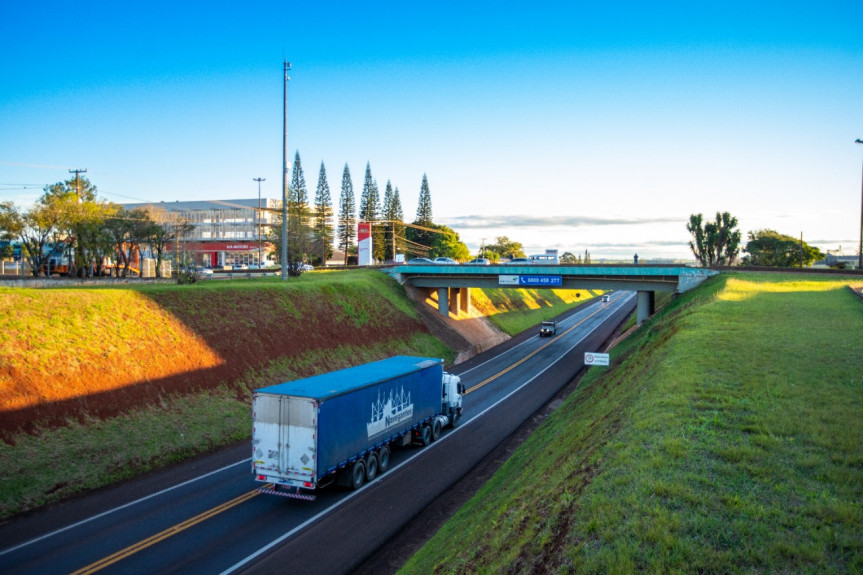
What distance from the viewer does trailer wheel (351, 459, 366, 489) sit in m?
19.5

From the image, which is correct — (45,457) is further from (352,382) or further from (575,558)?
(575,558)

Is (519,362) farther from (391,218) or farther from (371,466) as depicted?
(391,218)

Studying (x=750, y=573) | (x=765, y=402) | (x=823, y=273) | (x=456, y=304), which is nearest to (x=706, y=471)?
(x=750, y=573)

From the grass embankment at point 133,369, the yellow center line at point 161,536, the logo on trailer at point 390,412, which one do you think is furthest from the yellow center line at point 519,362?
the yellow center line at point 161,536

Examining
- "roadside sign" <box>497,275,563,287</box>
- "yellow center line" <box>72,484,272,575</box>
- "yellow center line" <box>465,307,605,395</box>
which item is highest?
"roadside sign" <box>497,275,563,287</box>

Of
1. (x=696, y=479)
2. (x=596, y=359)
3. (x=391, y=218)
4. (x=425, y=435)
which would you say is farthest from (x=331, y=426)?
(x=391, y=218)

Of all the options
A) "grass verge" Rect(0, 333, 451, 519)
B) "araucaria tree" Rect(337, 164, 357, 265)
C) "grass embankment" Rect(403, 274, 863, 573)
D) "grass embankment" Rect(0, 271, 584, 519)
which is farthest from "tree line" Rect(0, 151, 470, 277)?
"grass embankment" Rect(403, 274, 863, 573)

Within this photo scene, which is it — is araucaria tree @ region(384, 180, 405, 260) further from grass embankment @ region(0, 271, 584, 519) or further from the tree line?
grass embankment @ region(0, 271, 584, 519)

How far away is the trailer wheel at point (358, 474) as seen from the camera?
19.5 m

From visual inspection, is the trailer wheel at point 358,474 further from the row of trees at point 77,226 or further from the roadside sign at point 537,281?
the row of trees at point 77,226

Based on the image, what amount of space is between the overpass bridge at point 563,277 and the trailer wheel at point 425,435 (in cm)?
3121

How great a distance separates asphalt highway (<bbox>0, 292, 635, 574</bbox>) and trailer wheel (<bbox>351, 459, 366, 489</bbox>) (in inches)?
12.6

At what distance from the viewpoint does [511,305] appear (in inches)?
3351

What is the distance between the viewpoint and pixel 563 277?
181ft
